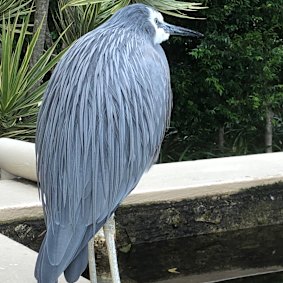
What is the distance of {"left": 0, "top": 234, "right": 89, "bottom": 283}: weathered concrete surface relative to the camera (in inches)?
120

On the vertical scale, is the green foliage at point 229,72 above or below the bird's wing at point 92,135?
below

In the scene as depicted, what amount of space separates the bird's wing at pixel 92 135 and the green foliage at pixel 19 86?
3.06m

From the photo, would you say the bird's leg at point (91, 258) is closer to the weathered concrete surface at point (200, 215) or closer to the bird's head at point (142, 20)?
the bird's head at point (142, 20)

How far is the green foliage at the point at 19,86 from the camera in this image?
5.60m

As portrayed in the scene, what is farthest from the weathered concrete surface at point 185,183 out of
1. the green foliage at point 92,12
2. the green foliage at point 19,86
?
the green foliage at point 92,12

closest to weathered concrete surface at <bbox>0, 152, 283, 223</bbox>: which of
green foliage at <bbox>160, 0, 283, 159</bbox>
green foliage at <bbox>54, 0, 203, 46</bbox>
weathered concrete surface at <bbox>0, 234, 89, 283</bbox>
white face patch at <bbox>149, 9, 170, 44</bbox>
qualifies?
weathered concrete surface at <bbox>0, 234, 89, 283</bbox>

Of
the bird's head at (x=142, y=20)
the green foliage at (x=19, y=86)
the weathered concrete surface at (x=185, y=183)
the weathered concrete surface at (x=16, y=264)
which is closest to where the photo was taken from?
the bird's head at (x=142, y=20)

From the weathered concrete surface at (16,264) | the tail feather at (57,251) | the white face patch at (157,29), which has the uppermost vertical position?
the white face patch at (157,29)

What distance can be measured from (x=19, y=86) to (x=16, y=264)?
266cm

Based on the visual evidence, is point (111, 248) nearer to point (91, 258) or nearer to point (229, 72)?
point (91, 258)

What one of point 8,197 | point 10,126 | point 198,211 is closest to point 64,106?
point 8,197

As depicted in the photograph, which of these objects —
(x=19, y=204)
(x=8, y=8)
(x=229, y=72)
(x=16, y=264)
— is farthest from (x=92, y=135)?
Result: (x=229, y=72)

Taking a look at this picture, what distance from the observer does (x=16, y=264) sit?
321cm

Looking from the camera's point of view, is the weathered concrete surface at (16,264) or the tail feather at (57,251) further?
the weathered concrete surface at (16,264)
